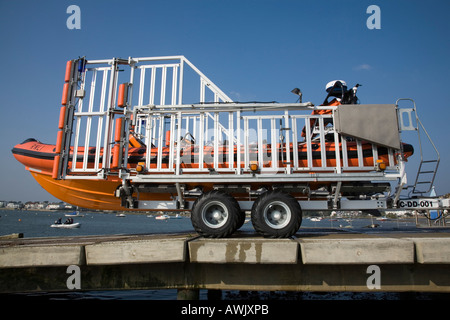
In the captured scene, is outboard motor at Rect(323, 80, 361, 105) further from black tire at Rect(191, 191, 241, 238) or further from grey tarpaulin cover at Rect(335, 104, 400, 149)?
black tire at Rect(191, 191, 241, 238)

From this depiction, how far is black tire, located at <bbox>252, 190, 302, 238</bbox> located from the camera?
519cm

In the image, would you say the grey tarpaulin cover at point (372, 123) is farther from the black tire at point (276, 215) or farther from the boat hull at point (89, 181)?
the black tire at point (276, 215)

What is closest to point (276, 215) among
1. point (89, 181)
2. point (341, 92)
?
point (341, 92)

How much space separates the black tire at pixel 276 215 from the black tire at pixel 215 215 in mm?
410

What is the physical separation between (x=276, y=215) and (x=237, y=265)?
135cm

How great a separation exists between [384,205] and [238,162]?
325 cm

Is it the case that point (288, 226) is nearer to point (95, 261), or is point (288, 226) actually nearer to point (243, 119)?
point (243, 119)

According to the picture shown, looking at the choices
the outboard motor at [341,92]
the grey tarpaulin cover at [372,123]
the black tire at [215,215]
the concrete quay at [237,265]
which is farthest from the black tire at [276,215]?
the outboard motor at [341,92]

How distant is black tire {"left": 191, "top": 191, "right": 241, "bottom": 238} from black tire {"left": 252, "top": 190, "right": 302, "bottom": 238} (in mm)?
410

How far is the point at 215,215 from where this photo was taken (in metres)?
5.43

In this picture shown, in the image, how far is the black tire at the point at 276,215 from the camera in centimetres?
519

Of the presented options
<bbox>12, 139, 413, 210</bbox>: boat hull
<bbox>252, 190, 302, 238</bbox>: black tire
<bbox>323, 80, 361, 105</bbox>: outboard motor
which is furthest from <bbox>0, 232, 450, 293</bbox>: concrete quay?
<bbox>323, 80, 361, 105</bbox>: outboard motor

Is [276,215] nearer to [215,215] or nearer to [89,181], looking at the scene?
[215,215]

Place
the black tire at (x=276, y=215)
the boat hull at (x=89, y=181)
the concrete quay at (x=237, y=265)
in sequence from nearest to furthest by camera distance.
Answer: the concrete quay at (x=237, y=265) → the black tire at (x=276, y=215) → the boat hull at (x=89, y=181)
